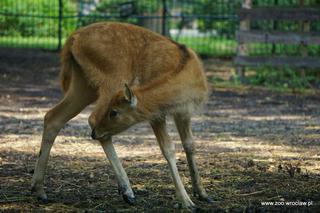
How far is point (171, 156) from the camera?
6602 millimetres

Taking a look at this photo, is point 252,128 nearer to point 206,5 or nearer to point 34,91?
point 34,91

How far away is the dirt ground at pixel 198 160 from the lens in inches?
255

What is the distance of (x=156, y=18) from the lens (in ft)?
66.6

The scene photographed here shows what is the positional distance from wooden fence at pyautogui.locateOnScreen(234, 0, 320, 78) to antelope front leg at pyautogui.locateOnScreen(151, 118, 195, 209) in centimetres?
918

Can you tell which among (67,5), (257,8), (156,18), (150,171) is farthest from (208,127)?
(67,5)

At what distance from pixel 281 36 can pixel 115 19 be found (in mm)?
6491

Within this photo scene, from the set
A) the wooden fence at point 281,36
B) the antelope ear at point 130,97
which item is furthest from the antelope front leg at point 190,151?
the wooden fence at point 281,36

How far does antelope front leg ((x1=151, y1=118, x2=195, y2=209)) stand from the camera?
6281 millimetres

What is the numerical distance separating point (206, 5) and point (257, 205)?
16304mm

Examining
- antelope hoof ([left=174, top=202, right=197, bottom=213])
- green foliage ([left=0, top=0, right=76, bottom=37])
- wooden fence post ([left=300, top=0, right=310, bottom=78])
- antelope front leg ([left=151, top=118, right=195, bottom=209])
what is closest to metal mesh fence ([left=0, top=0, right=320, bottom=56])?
green foliage ([left=0, top=0, right=76, bottom=37])

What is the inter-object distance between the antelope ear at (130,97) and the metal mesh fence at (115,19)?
44.7ft

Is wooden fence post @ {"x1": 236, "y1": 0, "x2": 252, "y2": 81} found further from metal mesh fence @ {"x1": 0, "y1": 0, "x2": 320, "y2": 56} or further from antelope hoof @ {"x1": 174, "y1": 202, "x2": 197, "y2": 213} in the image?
antelope hoof @ {"x1": 174, "y1": 202, "x2": 197, "y2": 213}

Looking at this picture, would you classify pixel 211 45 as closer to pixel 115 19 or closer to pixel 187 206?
pixel 115 19

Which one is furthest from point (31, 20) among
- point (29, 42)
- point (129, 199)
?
point (129, 199)
